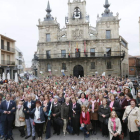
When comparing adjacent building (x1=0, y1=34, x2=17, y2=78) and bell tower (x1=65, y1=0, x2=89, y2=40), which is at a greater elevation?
bell tower (x1=65, y1=0, x2=89, y2=40)

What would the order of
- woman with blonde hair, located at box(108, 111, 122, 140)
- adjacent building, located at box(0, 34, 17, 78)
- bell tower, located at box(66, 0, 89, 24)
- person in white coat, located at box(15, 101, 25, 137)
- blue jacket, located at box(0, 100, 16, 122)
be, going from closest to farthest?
woman with blonde hair, located at box(108, 111, 122, 140) → blue jacket, located at box(0, 100, 16, 122) → person in white coat, located at box(15, 101, 25, 137) → adjacent building, located at box(0, 34, 17, 78) → bell tower, located at box(66, 0, 89, 24)

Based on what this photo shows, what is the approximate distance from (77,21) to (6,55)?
17.6 meters

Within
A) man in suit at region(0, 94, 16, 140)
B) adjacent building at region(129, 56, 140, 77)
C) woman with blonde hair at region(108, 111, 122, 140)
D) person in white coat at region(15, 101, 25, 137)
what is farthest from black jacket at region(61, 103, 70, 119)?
adjacent building at region(129, 56, 140, 77)

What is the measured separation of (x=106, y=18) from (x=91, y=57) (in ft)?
30.2

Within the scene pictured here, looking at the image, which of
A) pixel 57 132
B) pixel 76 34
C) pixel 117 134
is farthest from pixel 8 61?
pixel 117 134

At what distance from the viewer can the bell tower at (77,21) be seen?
99.8 ft

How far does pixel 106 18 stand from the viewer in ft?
99.8

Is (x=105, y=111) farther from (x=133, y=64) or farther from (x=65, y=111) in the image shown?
(x=133, y=64)

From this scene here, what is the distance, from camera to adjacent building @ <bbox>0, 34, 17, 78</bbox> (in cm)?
3006

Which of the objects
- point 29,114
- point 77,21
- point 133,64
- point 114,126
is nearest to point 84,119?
point 114,126

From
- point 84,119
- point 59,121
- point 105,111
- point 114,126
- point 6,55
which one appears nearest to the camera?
point 114,126

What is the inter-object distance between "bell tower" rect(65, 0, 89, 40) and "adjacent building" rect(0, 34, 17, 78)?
13.9m

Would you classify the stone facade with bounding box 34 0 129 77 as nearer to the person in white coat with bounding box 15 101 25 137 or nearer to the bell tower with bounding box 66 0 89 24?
the bell tower with bounding box 66 0 89 24

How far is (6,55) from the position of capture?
31.6 m
